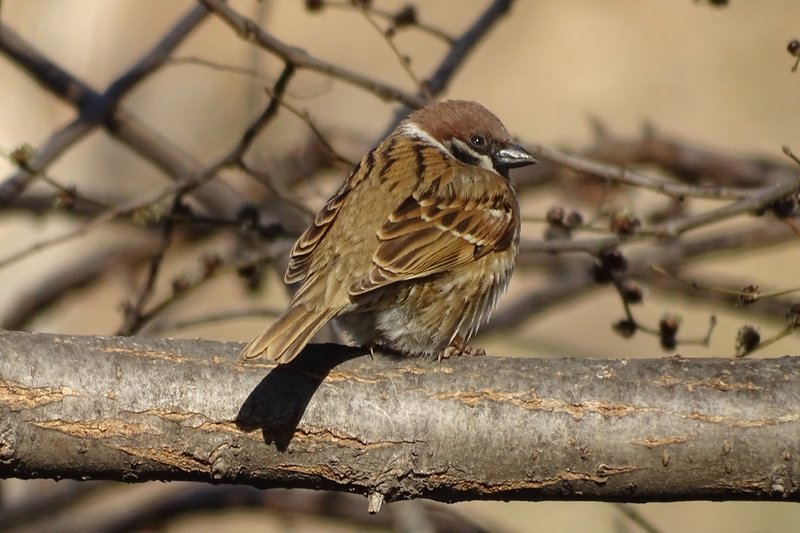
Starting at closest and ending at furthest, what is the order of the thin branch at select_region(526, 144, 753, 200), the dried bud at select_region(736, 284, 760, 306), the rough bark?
the rough bark < the dried bud at select_region(736, 284, 760, 306) < the thin branch at select_region(526, 144, 753, 200)

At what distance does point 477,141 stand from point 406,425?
175cm

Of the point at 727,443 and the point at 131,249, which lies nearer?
the point at 727,443

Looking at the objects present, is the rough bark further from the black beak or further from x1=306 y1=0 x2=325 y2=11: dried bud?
x1=306 y1=0 x2=325 y2=11: dried bud

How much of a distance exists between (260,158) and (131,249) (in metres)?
0.93

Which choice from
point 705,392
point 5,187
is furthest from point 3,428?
point 705,392

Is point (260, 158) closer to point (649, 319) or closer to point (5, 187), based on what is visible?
point (5, 187)

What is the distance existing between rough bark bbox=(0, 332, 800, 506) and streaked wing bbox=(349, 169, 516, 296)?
0.60 meters

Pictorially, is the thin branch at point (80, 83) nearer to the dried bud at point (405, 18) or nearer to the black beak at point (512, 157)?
the dried bud at point (405, 18)

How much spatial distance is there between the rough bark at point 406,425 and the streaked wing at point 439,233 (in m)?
0.60

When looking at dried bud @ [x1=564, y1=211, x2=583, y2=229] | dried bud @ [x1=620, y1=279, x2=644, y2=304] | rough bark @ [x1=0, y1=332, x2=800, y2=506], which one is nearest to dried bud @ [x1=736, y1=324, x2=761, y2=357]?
rough bark @ [x1=0, y1=332, x2=800, y2=506]

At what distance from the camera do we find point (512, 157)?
445cm

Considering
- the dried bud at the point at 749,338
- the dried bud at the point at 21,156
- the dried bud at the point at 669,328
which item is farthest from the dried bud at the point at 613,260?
the dried bud at the point at 21,156

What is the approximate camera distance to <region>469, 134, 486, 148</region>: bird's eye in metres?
4.61

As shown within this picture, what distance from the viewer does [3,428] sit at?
291 cm
